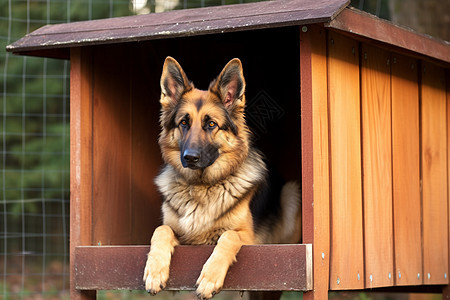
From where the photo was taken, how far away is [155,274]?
3984 mm

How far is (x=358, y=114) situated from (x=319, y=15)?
3.06 feet

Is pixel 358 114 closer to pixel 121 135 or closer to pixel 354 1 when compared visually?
pixel 121 135

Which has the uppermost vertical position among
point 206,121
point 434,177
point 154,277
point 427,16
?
point 427,16

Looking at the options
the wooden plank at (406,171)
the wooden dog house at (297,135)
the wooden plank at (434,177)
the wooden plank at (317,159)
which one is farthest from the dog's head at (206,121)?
the wooden plank at (434,177)

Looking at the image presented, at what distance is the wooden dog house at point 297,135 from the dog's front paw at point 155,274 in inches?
6.5

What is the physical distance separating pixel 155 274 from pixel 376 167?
160 cm

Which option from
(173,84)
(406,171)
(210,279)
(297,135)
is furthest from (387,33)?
(210,279)

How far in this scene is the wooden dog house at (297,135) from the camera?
13.4 ft

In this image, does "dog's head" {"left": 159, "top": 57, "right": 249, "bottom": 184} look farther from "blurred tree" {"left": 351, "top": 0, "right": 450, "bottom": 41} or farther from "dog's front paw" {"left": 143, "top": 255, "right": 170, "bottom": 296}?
"blurred tree" {"left": 351, "top": 0, "right": 450, "bottom": 41}

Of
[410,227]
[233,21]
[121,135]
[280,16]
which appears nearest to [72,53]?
[121,135]

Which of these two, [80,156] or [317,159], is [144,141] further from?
[317,159]

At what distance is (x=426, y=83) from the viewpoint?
545 centimetres

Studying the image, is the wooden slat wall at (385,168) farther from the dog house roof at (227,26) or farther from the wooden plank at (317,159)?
the dog house roof at (227,26)

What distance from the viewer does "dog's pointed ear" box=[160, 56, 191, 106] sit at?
4488 mm
